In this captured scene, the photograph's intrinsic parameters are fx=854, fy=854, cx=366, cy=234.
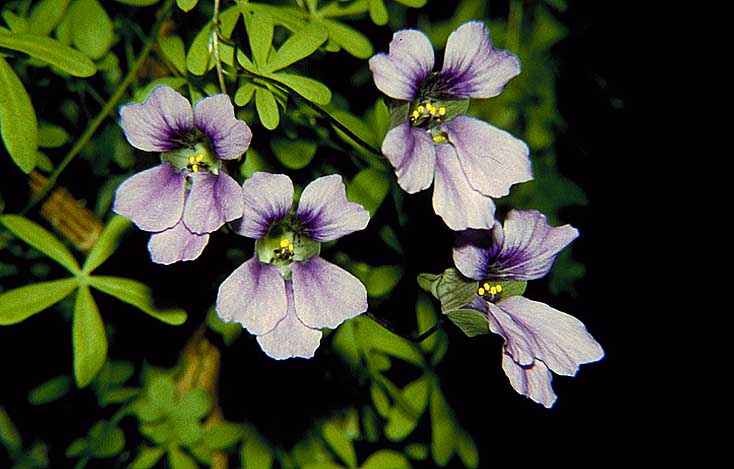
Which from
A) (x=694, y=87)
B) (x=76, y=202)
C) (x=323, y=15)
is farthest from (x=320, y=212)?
(x=694, y=87)

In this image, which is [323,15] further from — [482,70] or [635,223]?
[635,223]

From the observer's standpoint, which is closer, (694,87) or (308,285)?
(308,285)

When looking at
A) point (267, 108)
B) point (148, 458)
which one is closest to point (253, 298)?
point (267, 108)

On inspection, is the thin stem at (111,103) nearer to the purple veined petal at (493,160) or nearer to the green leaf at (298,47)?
the green leaf at (298,47)

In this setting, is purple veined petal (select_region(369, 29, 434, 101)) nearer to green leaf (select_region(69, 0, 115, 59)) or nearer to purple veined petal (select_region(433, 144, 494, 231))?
purple veined petal (select_region(433, 144, 494, 231))

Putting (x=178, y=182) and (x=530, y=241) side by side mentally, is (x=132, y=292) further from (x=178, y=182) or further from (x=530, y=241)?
(x=530, y=241)

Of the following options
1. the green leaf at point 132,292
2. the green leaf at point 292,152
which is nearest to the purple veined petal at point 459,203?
the green leaf at point 292,152
